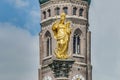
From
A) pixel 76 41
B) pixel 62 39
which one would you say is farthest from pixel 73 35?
pixel 62 39

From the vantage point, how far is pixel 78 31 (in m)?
127

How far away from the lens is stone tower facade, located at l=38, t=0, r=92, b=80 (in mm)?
125125

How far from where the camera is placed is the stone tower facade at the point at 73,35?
12512 centimetres

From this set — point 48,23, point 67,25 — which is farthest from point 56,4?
point 67,25

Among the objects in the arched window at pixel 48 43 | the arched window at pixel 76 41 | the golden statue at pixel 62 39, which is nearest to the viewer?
the golden statue at pixel 62 39

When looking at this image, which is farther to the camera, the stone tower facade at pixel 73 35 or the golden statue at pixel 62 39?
the stone tower facade at pixel 73 35

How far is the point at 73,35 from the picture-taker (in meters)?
125

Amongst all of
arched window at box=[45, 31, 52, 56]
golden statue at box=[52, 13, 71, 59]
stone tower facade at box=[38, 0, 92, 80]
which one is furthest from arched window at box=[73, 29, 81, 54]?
golden statue at box=[52, 13, 71, 59]

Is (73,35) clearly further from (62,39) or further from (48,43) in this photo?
(62,39)

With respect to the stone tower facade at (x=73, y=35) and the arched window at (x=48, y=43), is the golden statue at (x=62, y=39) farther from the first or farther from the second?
the arched window at (x=48, y=43)

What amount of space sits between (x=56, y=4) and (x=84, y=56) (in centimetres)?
867

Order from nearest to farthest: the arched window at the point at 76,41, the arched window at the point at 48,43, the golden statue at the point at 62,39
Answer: the golden statue at the point at 62,39 < the arched window at the point at 76,41 < the arched window at the point at 48,43

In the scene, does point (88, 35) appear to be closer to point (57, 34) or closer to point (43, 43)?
point (43, 43)

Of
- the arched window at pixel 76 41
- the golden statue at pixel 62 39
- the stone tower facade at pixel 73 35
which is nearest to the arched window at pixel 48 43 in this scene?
the stone tower facade at pixel 73 35
